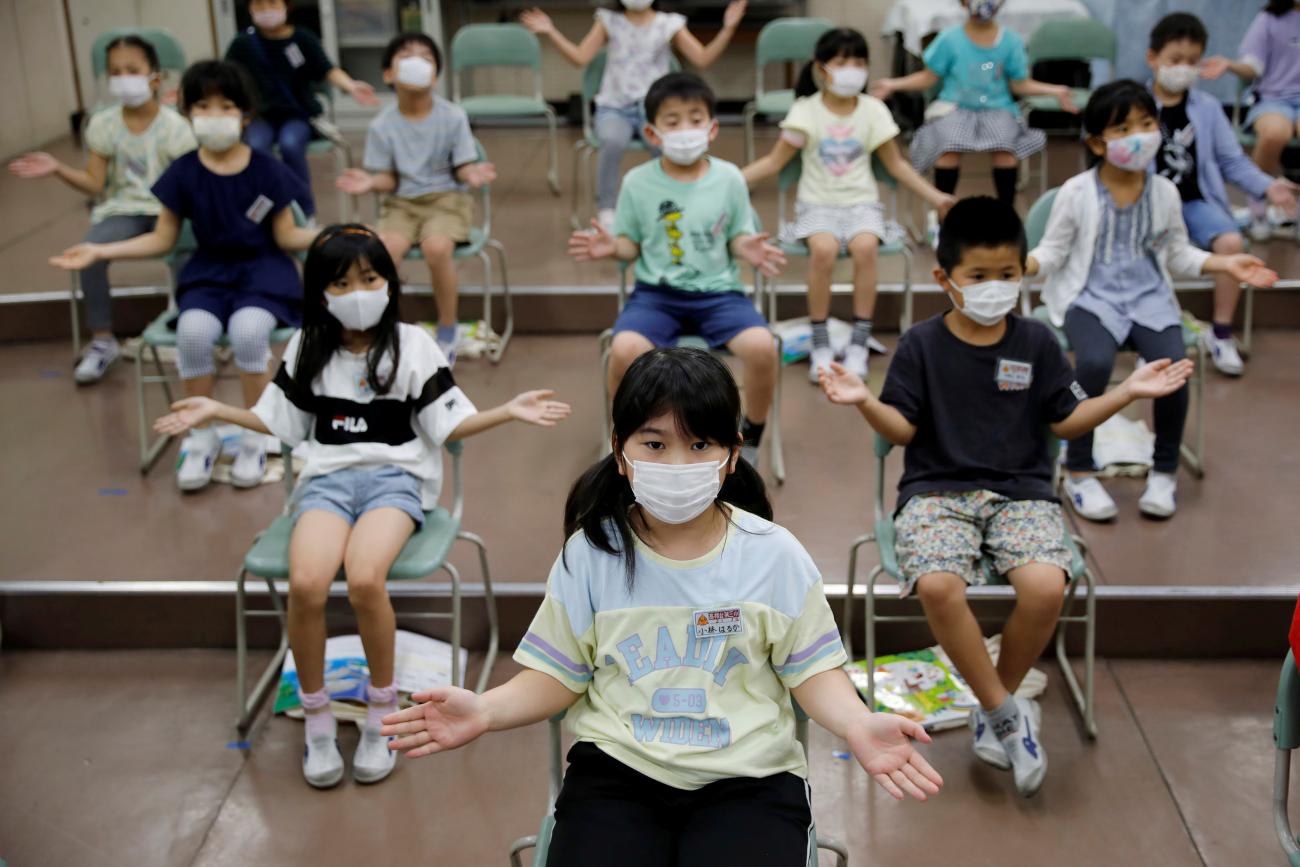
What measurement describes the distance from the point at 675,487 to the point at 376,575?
1.02 meters

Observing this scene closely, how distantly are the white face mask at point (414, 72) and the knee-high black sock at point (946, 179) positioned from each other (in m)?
2.04

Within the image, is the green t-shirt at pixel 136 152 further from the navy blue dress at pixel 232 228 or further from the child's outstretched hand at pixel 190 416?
the child's outstretched hand at pixel 190 416

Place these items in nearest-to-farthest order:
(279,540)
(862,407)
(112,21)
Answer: (862,407)
(279,540)
(112,21)

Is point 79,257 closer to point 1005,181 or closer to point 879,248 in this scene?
point 879,248

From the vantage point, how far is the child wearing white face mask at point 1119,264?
Answer: 147 inches

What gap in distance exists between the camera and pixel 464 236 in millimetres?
4812

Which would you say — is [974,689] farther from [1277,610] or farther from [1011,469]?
[1277,610]

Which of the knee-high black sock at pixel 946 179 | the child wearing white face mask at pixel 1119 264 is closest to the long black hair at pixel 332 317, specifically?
the child wearing white face mask at pixel 1119 264

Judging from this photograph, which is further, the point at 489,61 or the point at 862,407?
the point at 489,61

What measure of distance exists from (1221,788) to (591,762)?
1.50 meters

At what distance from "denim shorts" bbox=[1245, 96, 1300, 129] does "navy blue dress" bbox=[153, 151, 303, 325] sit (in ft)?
12.9

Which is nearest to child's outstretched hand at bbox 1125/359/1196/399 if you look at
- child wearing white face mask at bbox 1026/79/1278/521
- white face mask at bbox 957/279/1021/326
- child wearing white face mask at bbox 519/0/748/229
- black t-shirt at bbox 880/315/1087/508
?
black t-shirt at bbox 880/315/1087/508

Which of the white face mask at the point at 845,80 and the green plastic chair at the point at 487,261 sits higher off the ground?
the white face mask at the point at 845,80

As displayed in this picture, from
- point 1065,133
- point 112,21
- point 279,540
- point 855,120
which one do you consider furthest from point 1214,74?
point 112,21
